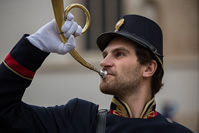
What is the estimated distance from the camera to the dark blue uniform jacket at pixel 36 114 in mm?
2508

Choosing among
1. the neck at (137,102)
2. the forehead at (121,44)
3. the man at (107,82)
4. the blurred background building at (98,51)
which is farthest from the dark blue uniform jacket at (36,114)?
the blurred background building at (98,51)

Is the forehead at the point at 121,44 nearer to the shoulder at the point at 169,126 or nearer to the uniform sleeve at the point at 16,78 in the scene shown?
the shoulder at the point at 169,126

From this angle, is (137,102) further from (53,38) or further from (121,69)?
(53,38)

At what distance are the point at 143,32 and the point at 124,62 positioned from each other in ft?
1.12

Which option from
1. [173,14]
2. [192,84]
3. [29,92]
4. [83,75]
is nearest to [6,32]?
[29,92]

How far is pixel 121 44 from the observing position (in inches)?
124

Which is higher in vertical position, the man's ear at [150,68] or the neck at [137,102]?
the man's ear at [150,68]

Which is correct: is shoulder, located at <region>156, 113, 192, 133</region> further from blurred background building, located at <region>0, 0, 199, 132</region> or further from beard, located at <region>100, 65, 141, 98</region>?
blurred background building, located at <region>0, 0, 199, 132</region>

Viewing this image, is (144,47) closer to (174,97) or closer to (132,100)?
(132,100)

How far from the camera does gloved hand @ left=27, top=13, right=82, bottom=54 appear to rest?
2576 mm

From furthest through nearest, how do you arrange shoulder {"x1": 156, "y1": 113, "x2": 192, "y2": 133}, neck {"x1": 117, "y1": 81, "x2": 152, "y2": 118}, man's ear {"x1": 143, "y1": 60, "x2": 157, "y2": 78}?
man's ear {"x1": 143, "y1": 60, "x2": 157, "y2": 78} → neck {"x1": 117, "y1": 81, "x2": 152, "y2": 118} → shoulder {"x1": 156, "y1": 113, "x2": 192, "y2": 133}

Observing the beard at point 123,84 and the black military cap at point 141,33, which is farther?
the black military cap at point 141,33

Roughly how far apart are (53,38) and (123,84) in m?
0.73

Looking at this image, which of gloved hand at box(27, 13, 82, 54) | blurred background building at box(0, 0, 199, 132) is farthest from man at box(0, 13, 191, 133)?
blurred background building at box(0, 0, 199, 132)
